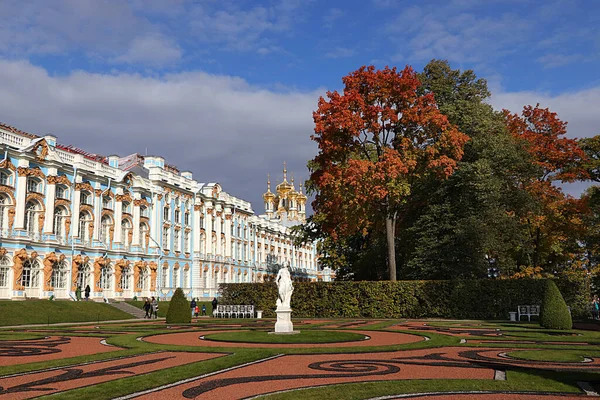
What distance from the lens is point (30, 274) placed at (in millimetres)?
39844

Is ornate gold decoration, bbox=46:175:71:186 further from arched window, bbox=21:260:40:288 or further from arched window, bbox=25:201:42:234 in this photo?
arched window, bbox=21:260:40:288

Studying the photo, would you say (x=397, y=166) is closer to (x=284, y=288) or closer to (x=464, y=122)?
(x=464, y=122)

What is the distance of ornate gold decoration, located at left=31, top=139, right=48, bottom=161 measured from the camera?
1592 inches

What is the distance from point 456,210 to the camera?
3584cm

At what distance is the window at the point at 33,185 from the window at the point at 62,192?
1921mm

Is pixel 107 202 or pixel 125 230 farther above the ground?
pixel 107 202

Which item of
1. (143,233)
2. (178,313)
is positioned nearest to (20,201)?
(143,233)

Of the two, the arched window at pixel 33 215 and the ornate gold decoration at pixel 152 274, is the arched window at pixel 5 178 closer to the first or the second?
the arched window at pixel 33 215

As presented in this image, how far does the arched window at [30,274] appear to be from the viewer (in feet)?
129

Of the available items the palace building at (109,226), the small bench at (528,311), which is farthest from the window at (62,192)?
the small bench at (528,311)

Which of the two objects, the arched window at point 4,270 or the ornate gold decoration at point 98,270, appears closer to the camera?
the arched window at point 4,270

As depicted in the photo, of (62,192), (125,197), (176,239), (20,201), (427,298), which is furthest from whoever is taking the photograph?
(176,239)

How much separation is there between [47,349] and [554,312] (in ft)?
60.5

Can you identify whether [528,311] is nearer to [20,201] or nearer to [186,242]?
[20,201]
